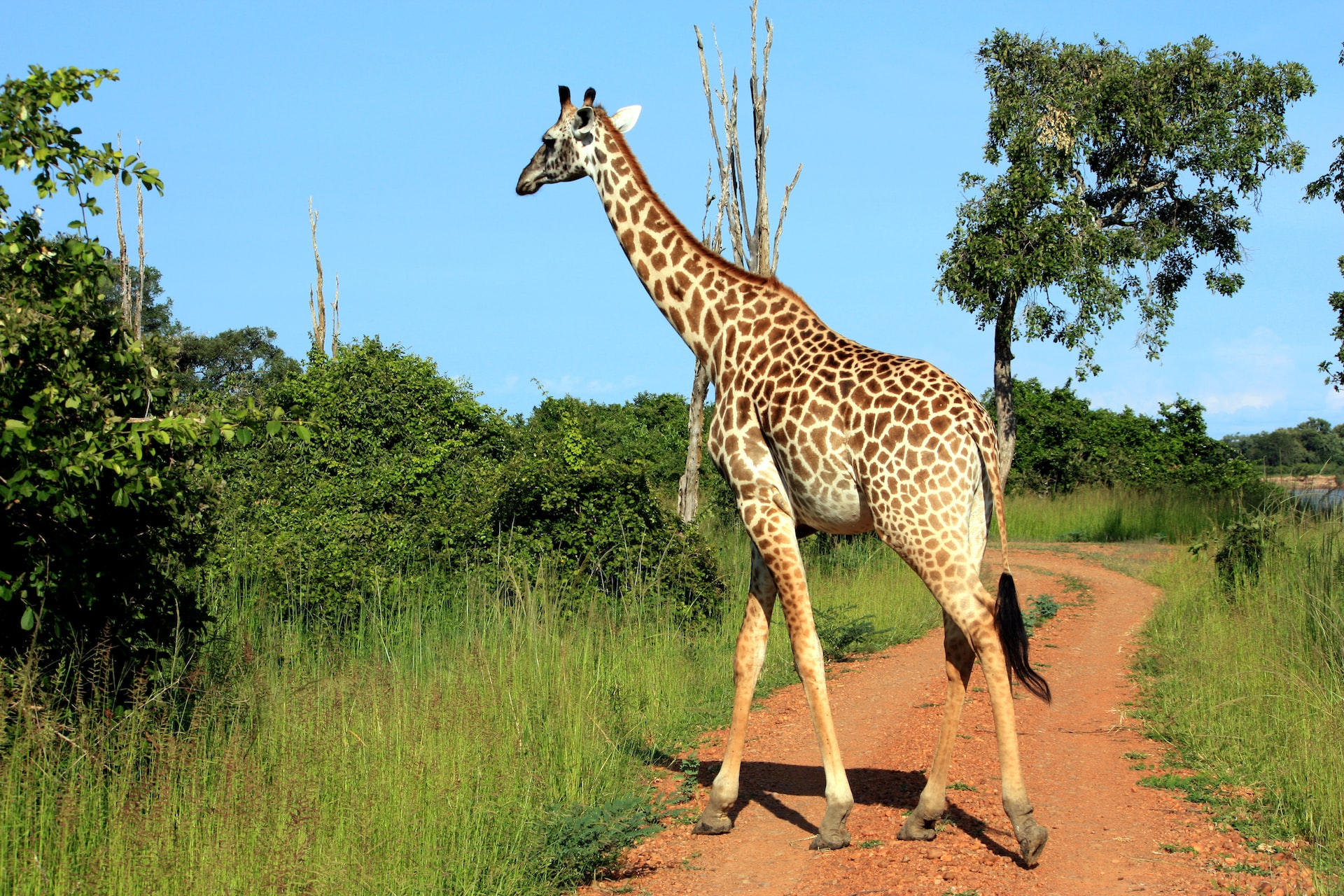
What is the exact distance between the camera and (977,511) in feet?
19.0

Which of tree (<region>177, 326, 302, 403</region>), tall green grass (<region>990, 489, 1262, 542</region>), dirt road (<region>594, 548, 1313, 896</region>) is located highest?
tree (<region>177, 326, 302, 403</region>)

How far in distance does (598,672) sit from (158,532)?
121 inches

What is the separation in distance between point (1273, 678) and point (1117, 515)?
1627cm

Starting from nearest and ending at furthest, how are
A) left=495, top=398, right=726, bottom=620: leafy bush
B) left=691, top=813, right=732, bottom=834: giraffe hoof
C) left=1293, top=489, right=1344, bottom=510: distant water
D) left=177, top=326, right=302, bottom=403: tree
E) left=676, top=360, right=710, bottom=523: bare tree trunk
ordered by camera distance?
left=691, top=813, right=732, bottom=834: giraffe hoof < left=495, top=398, right=726, bottom=620: leafy bush < left=1293, top=489, right=1344, bottom=510: distant water < left=676, top=360, right=710, bottom=523: bare tree trunk < left=177, top=326, right=302, bottom=403: tree

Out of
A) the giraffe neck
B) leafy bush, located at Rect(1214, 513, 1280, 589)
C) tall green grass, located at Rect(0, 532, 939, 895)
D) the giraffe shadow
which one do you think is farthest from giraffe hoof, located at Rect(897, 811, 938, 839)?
leafy bush, located at Rect(1214, 513, 1280, 589)

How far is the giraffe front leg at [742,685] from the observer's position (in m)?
6.07

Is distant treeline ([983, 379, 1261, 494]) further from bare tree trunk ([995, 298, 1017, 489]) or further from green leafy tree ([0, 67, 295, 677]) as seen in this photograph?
green leafy tree ([0, 67, 295, 677])

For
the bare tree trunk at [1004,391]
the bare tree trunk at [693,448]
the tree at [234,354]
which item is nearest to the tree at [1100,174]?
the bare tree trunk at [1004,391]

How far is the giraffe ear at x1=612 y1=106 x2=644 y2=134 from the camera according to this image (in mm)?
7172

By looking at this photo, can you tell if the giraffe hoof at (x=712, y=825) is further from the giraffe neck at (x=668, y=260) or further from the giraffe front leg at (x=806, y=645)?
the giraffe neck at (x=668, y=260)

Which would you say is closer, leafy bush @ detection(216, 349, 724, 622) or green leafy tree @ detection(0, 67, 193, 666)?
green leafy tree @ detection(0, 67, 193, 666)

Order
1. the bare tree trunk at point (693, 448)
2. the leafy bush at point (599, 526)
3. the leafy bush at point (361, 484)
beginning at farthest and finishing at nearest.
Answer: the bare tree trunk at point (693, 448), the leafy bush at point (599, 526), the leafy bush at point (361, 484)

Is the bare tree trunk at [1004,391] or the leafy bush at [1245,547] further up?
the bare tree trunk at [1004,391]

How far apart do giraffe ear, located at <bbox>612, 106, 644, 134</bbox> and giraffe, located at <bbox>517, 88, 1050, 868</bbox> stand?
2.04ft
